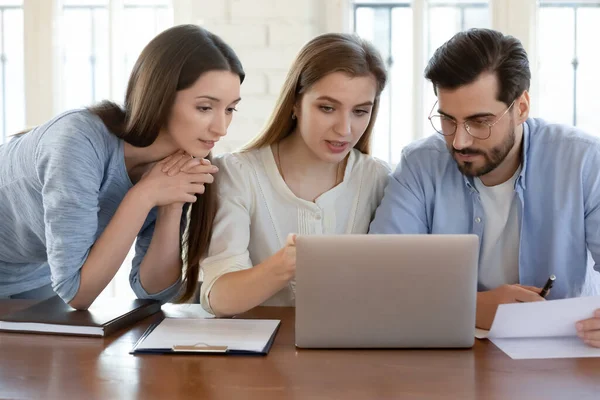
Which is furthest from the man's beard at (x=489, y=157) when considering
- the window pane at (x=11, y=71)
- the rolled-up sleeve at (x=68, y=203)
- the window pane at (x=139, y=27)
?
the window pane at (x=11, y=71)

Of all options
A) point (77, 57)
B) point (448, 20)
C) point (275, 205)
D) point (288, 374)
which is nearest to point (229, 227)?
point (275, 205)

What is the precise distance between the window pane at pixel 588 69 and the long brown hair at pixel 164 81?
1863 mm

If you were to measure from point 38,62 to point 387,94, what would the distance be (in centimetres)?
155

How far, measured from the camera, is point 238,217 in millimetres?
1800

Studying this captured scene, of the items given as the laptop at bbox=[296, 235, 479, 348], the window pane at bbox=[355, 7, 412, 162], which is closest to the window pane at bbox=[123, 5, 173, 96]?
the window pane at bbox=[355, 7, 412, 162]

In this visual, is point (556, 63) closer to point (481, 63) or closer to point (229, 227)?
point (481, 63)

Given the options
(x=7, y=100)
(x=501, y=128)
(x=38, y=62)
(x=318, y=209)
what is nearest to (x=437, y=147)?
(x=501, y=128)

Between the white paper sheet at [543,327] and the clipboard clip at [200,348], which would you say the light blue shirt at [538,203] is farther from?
the clipboard clip at [200,348]

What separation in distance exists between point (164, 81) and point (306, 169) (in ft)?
1.52

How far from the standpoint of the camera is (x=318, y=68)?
1767 mm

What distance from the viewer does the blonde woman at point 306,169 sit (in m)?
1.75

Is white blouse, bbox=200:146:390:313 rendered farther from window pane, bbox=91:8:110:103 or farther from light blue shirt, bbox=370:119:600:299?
window pane, bbox=91:8:110:103

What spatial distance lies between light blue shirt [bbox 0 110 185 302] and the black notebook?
0.19 ft

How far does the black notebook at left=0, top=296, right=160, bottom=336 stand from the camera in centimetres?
143
